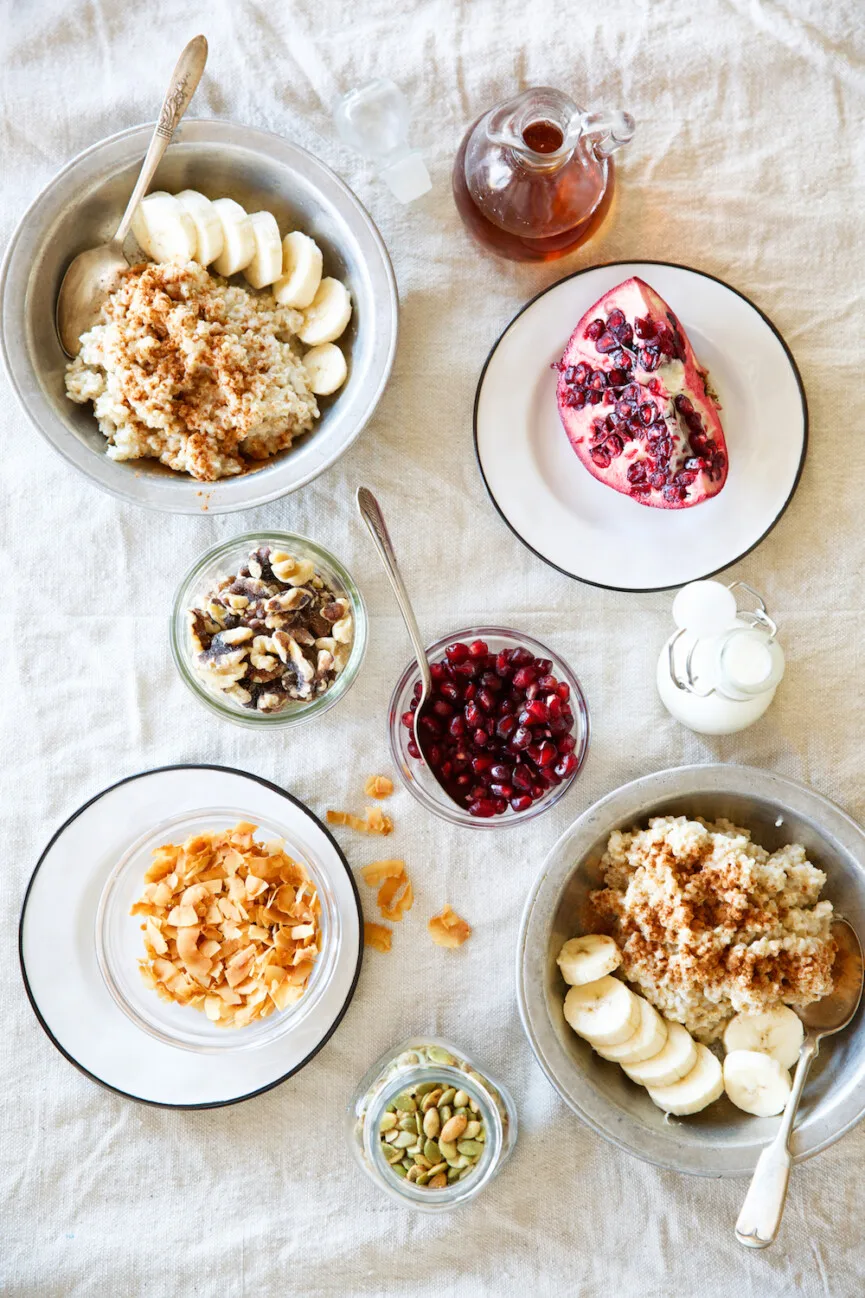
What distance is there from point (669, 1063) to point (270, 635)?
995 millimetres

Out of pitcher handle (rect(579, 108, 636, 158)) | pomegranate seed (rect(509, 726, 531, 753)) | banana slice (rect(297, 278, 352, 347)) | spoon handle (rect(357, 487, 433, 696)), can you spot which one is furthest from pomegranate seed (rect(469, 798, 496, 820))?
pitcher handle (rect(579, 108, 636, 158))

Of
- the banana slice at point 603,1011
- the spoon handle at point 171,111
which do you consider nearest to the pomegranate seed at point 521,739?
the banana slice at point 603,1011

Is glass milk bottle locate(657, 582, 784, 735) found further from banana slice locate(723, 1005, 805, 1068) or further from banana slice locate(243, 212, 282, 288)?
banana slice locate(243, 212, 282, 288)

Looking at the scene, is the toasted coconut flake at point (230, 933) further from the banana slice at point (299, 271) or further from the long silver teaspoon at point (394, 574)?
the banana slice at point (299, 271)

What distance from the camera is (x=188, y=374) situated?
1.67m

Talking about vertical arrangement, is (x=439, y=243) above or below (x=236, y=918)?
above

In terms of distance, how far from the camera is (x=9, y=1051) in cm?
189

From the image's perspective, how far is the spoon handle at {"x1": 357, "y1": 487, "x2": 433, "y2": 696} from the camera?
1.73m

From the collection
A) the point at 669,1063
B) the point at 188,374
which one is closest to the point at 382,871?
the point at 669,1063

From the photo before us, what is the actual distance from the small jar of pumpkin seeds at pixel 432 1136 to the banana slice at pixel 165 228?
146 centimetres

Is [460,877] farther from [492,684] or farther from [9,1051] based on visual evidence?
[9,1051]

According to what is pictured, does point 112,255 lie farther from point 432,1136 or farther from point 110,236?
point 432,1136

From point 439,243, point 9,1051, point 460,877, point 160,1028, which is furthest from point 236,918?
point 439,243

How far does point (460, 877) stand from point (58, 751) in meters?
0.79
